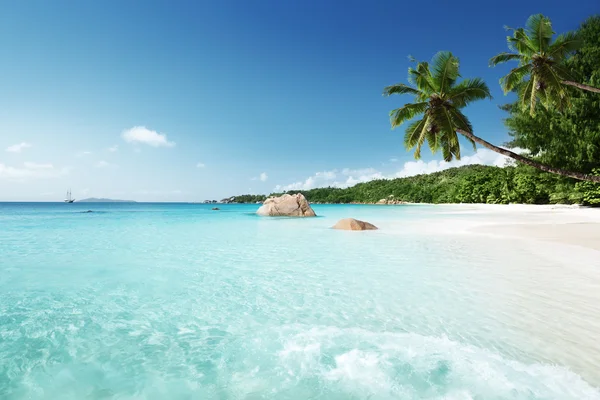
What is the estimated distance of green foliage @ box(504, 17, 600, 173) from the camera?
21.8m

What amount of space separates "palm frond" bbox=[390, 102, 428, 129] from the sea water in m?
9.03

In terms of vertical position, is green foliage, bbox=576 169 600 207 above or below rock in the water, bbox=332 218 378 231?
above

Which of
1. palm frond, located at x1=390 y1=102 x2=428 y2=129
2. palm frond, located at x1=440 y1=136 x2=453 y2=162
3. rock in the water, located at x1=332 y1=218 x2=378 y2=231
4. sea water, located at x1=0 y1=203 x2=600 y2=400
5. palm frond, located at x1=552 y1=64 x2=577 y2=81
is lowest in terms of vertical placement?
sea water, located at x1=0 y1=203 x2=600 y2=400

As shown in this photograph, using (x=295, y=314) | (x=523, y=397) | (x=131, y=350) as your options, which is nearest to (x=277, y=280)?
(x=295, y=314)

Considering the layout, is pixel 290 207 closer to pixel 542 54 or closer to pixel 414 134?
pixel 414 134

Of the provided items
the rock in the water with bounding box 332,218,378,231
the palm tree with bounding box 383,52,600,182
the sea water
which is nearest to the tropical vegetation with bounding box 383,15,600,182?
the palm tree with bounding box 383,52,600,182

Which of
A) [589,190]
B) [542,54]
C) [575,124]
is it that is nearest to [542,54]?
[542,54]

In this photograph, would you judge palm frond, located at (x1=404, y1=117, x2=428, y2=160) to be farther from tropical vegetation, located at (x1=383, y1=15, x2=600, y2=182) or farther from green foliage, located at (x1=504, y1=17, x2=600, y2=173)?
green foliage, located at (x1=504, y1=17, x2=600, y2=173)

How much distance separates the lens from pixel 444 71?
14.0 meters

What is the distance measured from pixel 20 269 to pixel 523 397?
10.9m

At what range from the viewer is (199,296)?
615 cm

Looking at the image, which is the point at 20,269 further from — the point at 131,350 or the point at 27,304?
the point at 131,350

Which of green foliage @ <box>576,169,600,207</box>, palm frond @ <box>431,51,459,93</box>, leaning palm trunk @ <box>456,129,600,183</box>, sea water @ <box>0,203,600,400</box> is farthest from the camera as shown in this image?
green foliage @ <box>576,169,600,207</box>

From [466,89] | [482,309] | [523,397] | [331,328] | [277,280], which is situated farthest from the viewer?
[466,89]
